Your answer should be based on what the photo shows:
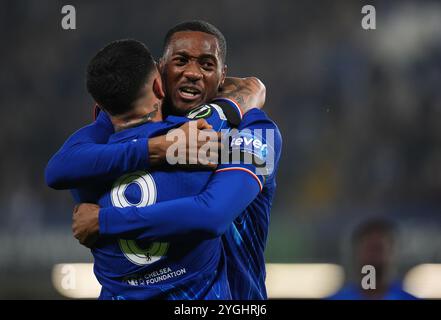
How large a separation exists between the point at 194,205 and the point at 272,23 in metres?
6.10

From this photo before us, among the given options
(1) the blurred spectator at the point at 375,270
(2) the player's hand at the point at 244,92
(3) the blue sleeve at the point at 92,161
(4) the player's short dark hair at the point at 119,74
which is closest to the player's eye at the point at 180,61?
(2) the player's hand at the point at 244,92

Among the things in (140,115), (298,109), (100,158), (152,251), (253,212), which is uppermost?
(298,109)

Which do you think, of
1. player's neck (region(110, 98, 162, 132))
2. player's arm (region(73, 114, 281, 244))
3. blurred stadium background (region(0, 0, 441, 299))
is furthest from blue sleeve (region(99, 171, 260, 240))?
blurred stadium background (region(0, 0, 441, 299))

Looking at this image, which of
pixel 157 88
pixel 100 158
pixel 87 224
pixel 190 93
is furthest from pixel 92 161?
pixel 190 93

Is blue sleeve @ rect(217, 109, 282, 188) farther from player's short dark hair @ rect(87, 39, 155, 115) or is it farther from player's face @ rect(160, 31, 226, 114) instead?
player's short dark hair @ rect(87, 39, 155, 115)

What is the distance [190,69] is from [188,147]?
1.31 feet

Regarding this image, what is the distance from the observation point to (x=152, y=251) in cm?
197

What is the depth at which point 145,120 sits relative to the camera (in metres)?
2.03

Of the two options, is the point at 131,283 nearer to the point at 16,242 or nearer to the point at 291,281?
the point at 291,281

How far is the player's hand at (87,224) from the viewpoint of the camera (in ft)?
6.53

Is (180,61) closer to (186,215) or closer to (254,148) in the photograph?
(254,148)

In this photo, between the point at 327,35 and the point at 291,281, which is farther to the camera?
the point at 327,35

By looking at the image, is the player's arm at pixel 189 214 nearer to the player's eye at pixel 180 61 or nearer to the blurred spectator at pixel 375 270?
the player's eye at pixel 180 61

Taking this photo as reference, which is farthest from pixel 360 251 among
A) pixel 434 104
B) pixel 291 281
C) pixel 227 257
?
pixel 434 104
